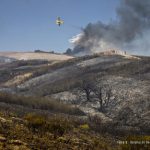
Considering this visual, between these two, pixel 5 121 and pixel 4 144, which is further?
pixel 5 121

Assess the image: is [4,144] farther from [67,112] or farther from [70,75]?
[70,75]

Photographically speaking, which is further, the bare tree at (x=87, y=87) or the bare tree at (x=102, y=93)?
the bare tree at (x=87, y=87)

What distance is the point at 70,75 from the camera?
84188 millimetres

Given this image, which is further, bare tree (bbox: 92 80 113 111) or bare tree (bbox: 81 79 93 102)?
bare tree (bbox: 81 79 93 102)

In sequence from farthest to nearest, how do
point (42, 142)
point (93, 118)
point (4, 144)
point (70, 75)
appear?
point (70, 75), point (93, 118), point (42, 142), point (4, 144)

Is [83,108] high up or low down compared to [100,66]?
down

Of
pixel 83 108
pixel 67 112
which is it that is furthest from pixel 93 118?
pixel 83 108

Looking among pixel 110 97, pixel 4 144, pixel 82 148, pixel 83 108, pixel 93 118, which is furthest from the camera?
pixel 110 97

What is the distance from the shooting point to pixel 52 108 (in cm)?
4747

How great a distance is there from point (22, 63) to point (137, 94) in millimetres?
94870

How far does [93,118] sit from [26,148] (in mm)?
27482

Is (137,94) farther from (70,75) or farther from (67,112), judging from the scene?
(70,75)

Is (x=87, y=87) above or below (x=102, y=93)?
above

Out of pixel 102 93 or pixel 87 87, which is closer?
pixel 102 93
